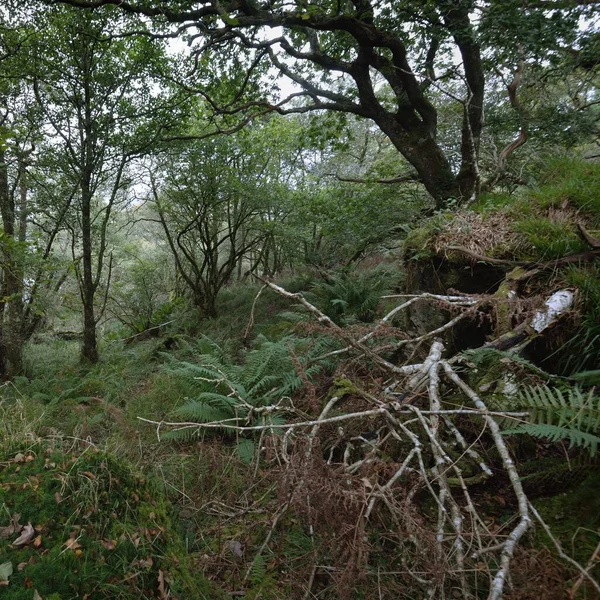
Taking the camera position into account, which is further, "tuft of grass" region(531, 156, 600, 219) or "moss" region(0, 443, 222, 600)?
"tuft of grass" region(531, 156, 600, 219)

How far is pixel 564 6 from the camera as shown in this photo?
3.77 metres

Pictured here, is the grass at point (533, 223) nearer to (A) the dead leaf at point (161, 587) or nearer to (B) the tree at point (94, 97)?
(A) the dead leaf at point (161, 587)

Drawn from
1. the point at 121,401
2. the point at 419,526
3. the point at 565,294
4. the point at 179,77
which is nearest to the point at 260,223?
the point at 179,77

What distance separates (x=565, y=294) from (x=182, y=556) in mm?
2563

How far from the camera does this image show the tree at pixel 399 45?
3945 mm

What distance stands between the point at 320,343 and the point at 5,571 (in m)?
2.74

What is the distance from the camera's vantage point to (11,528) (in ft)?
4.91

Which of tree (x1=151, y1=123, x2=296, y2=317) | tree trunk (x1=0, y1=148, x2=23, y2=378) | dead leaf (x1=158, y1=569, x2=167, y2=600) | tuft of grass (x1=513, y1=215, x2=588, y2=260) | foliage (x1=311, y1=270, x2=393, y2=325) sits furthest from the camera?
tree (x1=151, y1=123, x2=296, y2=317)

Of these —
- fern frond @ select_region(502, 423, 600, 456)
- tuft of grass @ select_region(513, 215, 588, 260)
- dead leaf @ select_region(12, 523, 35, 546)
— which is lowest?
dead leaf @ select_region(12, 523, 35, 546)

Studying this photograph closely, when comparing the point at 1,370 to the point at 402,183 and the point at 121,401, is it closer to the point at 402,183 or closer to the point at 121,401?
the point at 121,401

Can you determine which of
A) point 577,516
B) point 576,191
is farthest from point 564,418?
point 576,191

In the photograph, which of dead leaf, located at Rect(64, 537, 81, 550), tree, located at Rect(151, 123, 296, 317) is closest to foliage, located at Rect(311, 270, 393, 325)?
tree, located at Rect(151, 123, 296, 317)

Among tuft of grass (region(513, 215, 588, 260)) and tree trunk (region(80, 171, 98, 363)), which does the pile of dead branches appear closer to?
tuft of grass (region(513, 215, 588, 260))

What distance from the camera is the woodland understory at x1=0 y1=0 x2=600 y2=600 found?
Result: 1.35 m
